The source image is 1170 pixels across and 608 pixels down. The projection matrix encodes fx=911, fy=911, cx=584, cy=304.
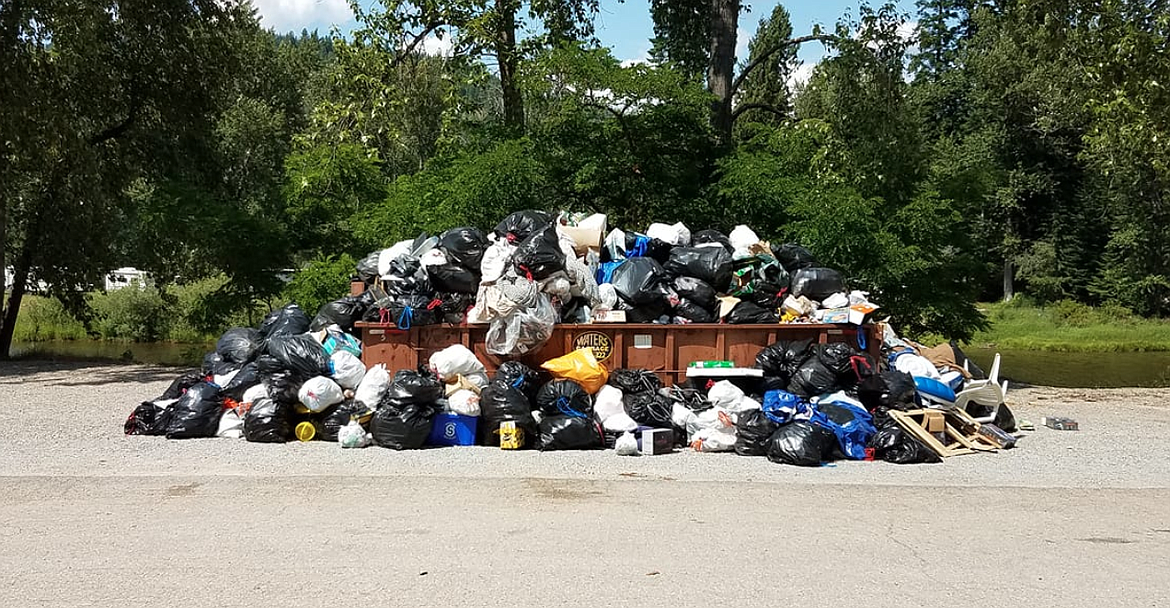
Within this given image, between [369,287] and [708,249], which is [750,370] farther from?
[369,287]

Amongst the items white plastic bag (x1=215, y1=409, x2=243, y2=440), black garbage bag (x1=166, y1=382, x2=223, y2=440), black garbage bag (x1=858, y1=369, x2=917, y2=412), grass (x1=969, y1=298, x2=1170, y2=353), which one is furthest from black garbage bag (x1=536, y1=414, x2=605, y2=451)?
grass (x1=969, y1=298, x2=1170, y2=353)

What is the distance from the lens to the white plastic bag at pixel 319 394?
845cm

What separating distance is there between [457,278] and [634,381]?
2.10m

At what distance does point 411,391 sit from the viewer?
823 centimetres

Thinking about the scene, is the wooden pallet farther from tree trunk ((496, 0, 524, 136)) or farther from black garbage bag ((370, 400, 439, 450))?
tree trunk ((496, 0, 524, 136))

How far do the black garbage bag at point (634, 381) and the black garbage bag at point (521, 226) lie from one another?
178 cm

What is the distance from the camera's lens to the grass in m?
27.4

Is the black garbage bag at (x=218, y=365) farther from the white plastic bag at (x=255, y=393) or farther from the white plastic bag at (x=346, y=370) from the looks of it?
the white plastic bag at (x=346, y=370)

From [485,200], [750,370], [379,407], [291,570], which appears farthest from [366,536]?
[485,200]

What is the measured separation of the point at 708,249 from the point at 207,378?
18.1ft

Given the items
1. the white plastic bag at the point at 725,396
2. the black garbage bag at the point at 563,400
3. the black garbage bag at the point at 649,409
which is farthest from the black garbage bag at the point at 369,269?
the white plastic bag at the point at 725,396

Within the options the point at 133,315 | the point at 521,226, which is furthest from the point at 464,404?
the point at 133,315

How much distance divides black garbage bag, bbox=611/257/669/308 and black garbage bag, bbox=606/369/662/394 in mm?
846

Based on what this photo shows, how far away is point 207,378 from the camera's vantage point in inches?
381
